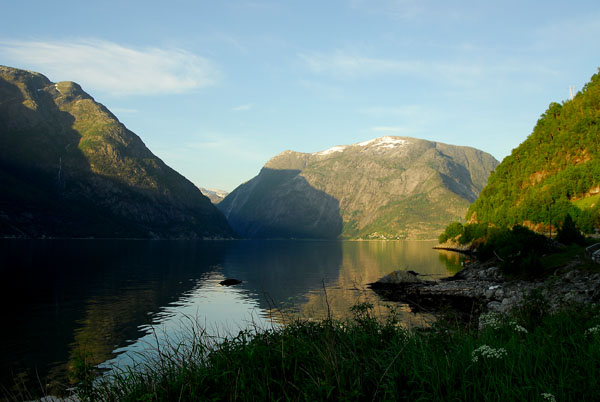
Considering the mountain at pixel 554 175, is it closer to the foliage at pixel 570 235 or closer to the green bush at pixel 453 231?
the green bush at pixel 453 231

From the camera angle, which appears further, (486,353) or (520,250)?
(520,250)

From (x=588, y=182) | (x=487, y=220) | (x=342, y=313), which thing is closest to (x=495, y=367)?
(x=342, y=313)

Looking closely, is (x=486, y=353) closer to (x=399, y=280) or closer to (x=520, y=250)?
(x=520, y=250)

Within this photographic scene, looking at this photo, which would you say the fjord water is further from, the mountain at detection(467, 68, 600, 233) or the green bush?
the green bush

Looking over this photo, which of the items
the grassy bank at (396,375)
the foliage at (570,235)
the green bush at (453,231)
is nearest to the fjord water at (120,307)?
the grassy bank at (396,375)

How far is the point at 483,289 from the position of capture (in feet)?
159

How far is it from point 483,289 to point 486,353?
45.4 metres

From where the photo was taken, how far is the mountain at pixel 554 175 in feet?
317

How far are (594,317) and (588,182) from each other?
111 metres

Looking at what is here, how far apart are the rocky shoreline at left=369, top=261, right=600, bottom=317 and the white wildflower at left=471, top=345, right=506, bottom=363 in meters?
16.9

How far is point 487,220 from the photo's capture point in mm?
138375

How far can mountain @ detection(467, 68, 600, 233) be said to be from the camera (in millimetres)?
96500

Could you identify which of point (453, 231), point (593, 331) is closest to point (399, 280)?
point (593, 331)

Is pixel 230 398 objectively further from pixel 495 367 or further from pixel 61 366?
pixel 61 366
